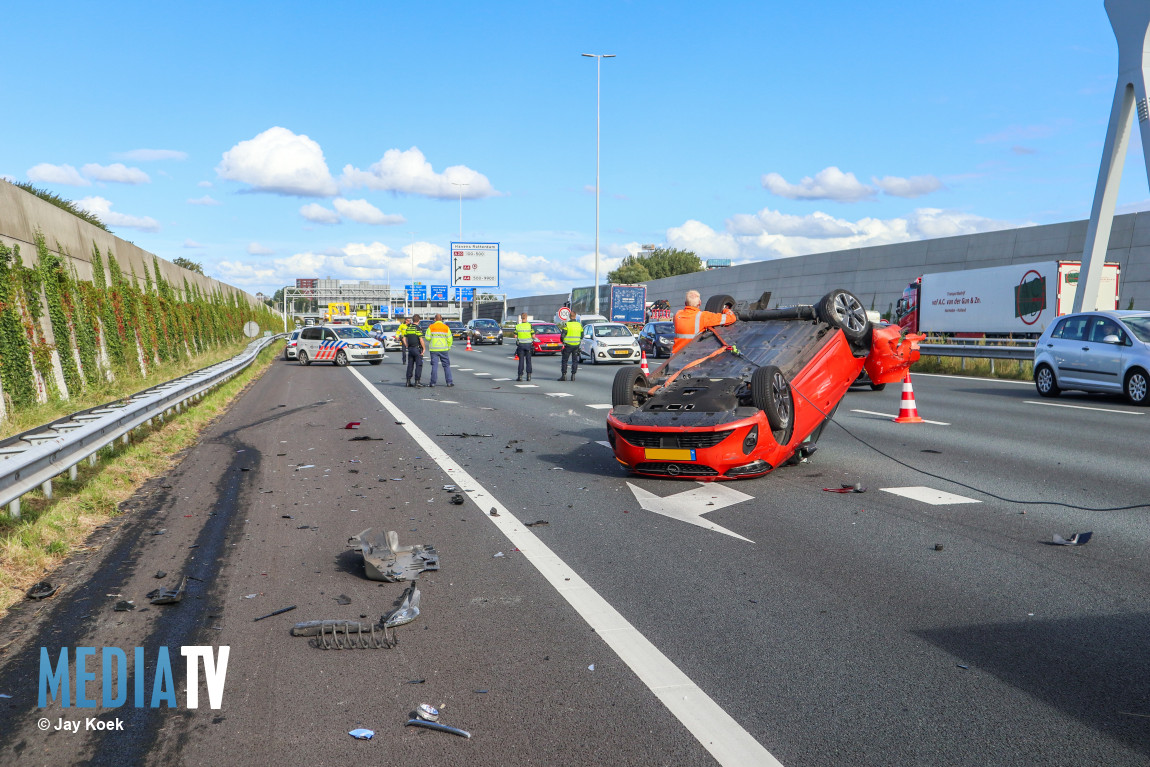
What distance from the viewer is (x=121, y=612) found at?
466 cm

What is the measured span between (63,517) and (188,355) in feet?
82.0

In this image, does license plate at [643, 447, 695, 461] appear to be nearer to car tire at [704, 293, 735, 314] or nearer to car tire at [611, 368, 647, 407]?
car tire at [611, 368, 647, 407]

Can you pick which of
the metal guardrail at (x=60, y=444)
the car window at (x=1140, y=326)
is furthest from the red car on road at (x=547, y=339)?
the metal guardrail at (x=60, y=444)

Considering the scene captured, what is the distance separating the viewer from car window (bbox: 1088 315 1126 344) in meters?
16.4

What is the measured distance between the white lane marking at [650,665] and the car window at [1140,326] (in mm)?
13956

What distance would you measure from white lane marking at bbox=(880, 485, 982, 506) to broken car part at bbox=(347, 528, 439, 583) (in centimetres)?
425

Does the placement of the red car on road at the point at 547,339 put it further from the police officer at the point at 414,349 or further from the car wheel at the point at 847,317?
the car wheel at the point at 847,317

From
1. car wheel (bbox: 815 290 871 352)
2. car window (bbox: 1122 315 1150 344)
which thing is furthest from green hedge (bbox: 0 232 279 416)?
car window (bbox: 1122 315 1150 344)

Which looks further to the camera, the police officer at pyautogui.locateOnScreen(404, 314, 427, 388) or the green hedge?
the police officer at pyautogui.locateOnScreen(404, 314, 427, 388)

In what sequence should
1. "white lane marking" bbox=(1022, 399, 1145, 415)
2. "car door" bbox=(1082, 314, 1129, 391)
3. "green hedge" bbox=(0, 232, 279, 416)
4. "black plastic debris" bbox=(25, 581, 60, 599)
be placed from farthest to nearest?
"car door" bbox=(1082, 314, 1129, 391) → "white lane marking" bbox=(1022, 399, 1145, 415) → "green hedge" bbox=(0, 232, 279, 416) → "black plastic debris" bbox=(25, 581, 60, 599)

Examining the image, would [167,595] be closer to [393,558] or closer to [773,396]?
[393,558]

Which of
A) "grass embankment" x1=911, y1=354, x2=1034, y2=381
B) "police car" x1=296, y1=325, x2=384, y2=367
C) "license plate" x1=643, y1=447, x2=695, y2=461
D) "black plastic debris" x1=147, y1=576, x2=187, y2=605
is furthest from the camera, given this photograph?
"police car" x1=296, y1=325, x2=384, y2=367

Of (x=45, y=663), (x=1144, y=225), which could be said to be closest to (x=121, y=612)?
(x=45, y=663)

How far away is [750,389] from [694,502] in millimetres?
1521
